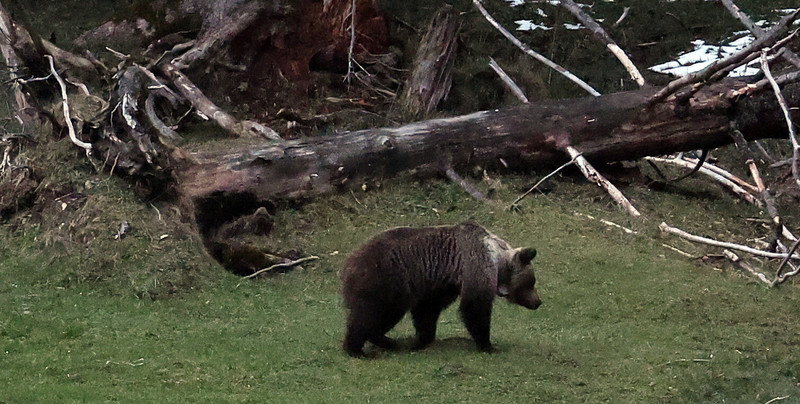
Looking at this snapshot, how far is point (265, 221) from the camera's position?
378 inches

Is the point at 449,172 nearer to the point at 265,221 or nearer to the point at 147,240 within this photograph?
the point at 265,221

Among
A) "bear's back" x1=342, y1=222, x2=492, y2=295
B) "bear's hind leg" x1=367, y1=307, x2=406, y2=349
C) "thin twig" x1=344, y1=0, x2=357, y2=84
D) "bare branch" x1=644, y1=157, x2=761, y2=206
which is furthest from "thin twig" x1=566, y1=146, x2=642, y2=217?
"bear's hind leg" x1=367, y1=307, x2=406, y2=349

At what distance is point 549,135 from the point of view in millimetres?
10758

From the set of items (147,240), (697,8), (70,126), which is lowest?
(697,8)

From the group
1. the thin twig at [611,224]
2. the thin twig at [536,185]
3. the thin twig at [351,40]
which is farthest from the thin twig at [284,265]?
the thin twig at [351,40]

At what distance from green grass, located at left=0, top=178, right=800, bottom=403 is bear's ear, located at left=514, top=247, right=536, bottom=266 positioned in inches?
23.5

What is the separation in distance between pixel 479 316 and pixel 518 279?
68 cm

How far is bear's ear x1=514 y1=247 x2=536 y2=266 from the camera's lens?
702 centimetres

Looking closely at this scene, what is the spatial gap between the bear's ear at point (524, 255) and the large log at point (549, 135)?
3532 millimetres

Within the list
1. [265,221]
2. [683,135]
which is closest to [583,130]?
[683,135]

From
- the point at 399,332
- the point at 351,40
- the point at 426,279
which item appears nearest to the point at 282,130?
the point at 351,40

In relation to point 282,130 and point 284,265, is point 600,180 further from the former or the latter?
point 282,130

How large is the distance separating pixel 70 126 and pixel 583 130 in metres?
5.57

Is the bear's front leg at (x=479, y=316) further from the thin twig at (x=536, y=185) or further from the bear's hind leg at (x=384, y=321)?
the thin twig at (x=536, y=185)
